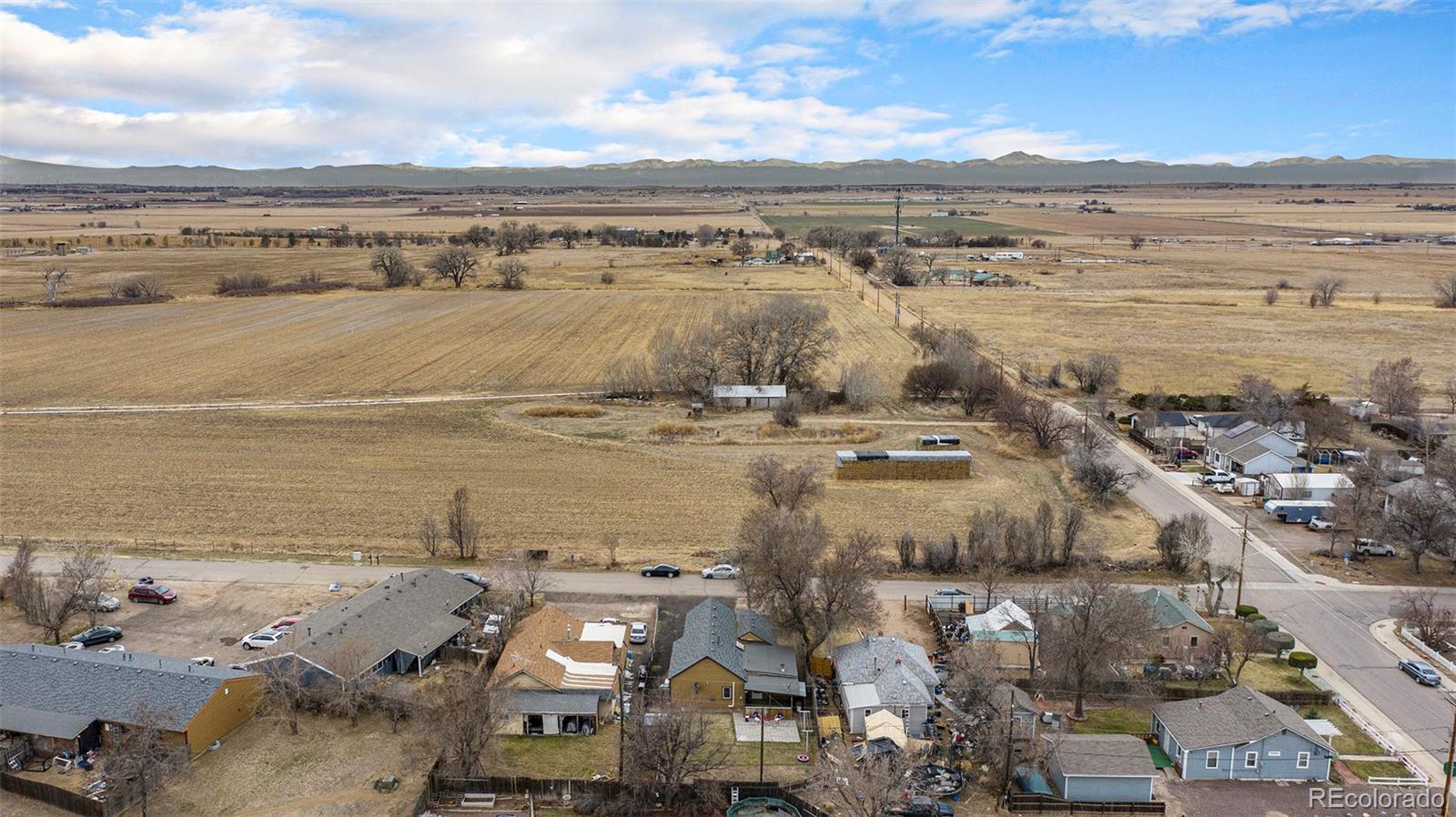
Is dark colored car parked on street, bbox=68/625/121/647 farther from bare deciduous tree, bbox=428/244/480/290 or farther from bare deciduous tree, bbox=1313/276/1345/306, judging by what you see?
bare deciduous tree, bbox=1313/276/1345/306

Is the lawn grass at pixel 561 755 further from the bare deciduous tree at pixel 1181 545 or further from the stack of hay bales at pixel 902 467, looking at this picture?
the stack of hay bales at pixel 902 467

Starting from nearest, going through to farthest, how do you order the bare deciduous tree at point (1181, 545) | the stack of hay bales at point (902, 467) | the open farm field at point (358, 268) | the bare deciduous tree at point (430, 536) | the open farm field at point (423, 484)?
the bare deciduous tree at point (1181, 545), the bare deciduous tree at point (430, 536), the open farm field at point (423, 484), the stack of hay bales at point (902, 467), the open farm field at point (358, 268)

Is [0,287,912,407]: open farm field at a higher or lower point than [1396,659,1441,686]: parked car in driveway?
higher

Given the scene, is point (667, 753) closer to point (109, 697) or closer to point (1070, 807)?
point (1070, 807)

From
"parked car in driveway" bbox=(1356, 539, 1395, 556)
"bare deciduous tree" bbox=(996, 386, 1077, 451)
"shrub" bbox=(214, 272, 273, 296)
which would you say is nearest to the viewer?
"parked car in driveway" bbox=(1356, 539, 1395, 556)

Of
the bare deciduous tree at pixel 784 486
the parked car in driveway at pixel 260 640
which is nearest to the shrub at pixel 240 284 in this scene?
the bare deciduous tree at pixel 784 486

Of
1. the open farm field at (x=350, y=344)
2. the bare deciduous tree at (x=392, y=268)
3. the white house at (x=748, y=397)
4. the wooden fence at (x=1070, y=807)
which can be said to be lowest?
the wooden fence at (x=1070, y=807)

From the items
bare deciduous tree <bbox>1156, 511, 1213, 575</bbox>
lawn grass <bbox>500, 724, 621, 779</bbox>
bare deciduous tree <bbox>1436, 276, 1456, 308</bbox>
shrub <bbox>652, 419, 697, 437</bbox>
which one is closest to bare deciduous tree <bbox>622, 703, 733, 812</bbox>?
lawn grass <bbox>500, 724, 621, 779</bbox>
